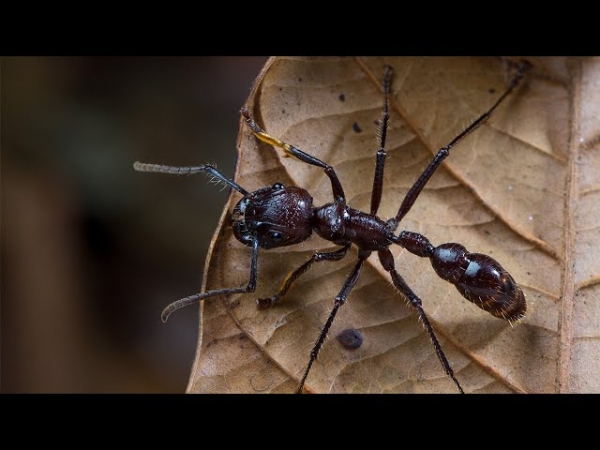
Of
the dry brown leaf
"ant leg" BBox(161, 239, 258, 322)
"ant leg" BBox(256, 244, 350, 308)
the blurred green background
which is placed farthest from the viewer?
the blurred green background

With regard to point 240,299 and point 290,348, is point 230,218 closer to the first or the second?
point 240,299

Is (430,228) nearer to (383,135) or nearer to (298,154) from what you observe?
(383,135)

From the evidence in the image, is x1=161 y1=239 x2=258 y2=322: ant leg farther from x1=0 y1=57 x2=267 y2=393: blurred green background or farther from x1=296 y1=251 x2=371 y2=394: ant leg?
x1=0 y1=57 x2=267 y2=393: blurred green background

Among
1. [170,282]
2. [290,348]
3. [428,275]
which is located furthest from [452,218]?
[170,282]

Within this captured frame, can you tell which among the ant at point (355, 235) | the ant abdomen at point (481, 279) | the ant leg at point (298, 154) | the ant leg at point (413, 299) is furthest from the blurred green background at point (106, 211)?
the ant abdomen at point (481, 279)

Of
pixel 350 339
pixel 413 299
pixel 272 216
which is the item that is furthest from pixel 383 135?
pixel 350 339

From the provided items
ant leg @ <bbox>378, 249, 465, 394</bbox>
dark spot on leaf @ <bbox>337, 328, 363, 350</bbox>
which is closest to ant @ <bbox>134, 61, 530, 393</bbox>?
ant leg @ <bbox>378, 249, 465, 394</bbox>

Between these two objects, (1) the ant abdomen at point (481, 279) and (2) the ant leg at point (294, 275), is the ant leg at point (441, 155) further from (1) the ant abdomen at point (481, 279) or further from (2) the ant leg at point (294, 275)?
(2) the ant leg at point (294, 275)
